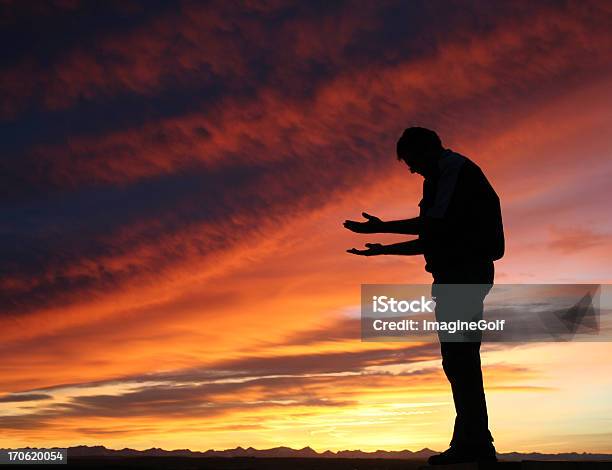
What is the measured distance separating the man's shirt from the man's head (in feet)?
0.79

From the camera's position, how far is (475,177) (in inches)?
303

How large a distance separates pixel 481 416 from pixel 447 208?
6.45ft

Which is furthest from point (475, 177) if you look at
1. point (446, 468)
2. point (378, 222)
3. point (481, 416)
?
point (446, 468)

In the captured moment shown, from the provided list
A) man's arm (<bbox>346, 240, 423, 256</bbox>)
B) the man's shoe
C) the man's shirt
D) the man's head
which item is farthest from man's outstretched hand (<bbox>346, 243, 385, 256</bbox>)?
the man's shoe

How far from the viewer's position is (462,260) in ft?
25.0

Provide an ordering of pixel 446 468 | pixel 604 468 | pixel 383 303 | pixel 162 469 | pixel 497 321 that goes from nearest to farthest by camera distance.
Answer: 1. pixel 604 468
2. pixel 446 468
3. pixel 497 321
4. pixel 383 303
5. pixel 162 469

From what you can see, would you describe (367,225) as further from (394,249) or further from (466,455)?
(466,455)

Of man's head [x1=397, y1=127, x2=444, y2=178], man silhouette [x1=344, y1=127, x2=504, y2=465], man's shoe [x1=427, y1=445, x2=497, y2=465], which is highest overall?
man's head [x1=397, y1=127, x2=444, y2=178]

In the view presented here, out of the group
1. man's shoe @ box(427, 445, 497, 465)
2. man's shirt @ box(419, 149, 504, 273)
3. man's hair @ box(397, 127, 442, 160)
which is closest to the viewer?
man's shoe @ box(427, 445, 497, 465)

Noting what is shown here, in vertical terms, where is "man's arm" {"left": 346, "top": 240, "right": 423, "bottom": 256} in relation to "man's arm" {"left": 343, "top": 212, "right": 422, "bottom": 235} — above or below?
below

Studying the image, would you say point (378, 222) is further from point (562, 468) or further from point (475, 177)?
point (562, 468)

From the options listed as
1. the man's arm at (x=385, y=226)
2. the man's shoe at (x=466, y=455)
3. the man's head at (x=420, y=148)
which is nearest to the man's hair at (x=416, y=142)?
the man's head at (x=420, y=148)

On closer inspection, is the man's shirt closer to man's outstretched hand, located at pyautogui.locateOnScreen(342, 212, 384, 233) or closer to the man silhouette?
the man silhouette

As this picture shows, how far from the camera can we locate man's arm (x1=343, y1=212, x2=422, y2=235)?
7625 millimetres
